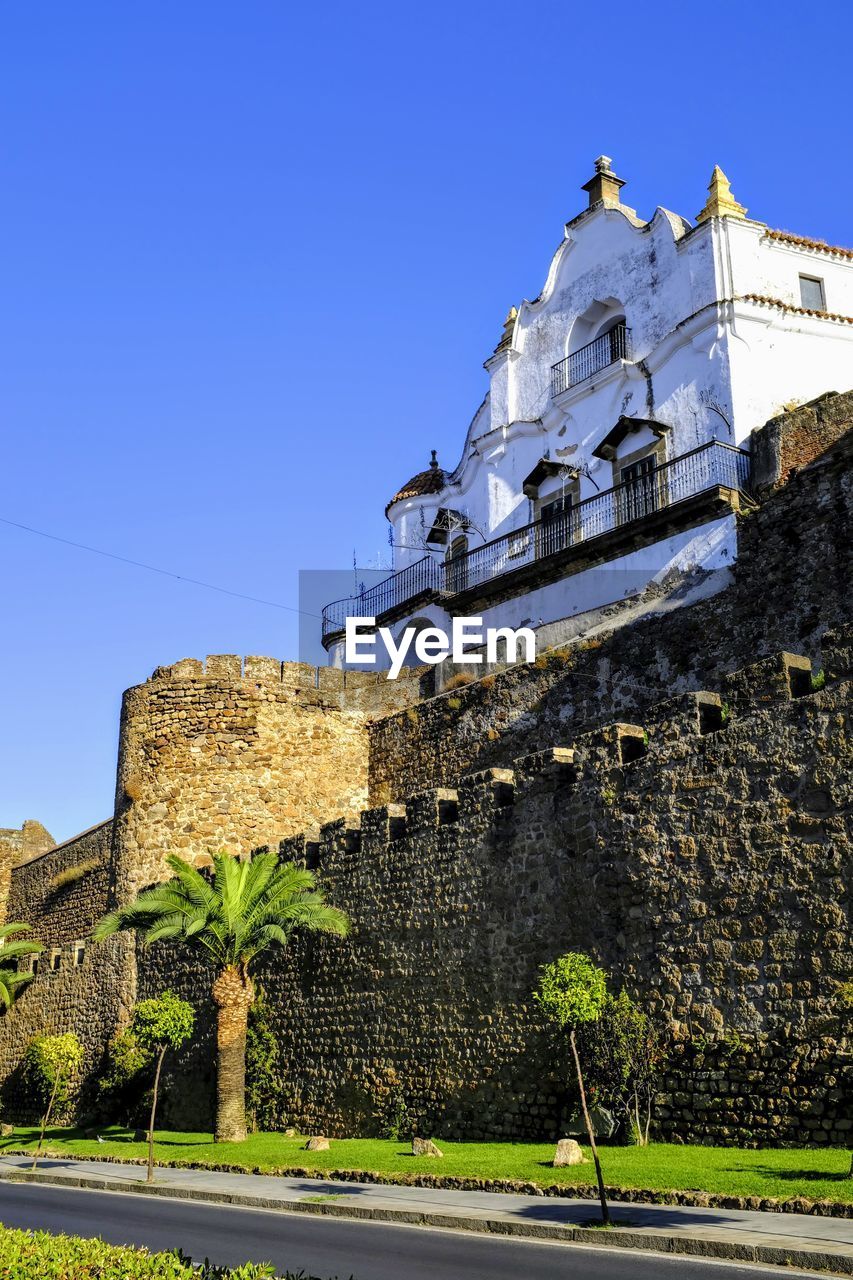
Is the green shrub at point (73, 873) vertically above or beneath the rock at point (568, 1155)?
above

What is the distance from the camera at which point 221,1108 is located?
18.6m

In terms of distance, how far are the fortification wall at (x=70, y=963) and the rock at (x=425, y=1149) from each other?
10.9 meters

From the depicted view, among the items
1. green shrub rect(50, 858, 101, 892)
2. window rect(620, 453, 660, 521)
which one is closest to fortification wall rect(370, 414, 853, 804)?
window rect(620, 453, 660, 521)

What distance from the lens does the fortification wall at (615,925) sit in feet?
39.8

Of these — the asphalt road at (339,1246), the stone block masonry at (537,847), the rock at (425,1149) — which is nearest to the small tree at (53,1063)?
the stone block masonry at (537,847)

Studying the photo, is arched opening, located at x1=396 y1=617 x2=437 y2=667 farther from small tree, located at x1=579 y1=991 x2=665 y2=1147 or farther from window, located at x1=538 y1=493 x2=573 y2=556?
small tree, located at x1=579 y1=991 x2=665 y2=1147

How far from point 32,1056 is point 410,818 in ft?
28.0

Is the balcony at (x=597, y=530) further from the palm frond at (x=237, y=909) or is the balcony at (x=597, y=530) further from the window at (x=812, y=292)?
the palm frond at (x=237, y=909)

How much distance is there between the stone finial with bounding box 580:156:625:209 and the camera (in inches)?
1244

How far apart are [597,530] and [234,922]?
11829 mm

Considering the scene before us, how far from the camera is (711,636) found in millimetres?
19812

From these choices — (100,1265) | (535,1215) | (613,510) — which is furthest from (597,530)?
(100,1265)

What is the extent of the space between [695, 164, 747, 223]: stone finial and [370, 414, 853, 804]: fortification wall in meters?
6.47

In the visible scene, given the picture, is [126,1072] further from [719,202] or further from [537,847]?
[719,202]
